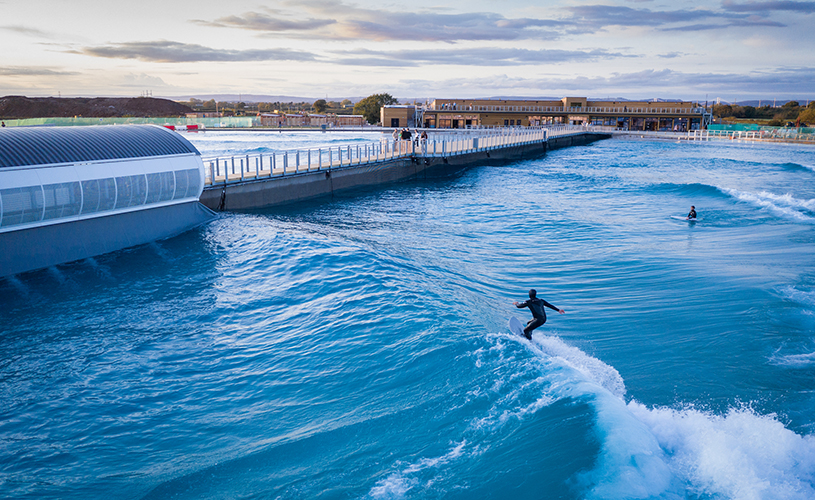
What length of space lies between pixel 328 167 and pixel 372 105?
117067 mm

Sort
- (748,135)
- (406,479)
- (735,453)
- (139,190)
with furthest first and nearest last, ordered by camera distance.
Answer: (748,135) < (139,190) < (735,453) < (406,479)

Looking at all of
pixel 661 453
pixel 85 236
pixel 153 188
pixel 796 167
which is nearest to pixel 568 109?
pixel 796 167

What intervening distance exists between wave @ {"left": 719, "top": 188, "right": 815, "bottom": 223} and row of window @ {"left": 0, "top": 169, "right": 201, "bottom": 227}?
2584cm

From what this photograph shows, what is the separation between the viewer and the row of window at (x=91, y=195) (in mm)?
14758

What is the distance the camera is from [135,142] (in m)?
19.3

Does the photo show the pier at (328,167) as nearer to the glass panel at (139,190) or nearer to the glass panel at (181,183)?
the glass panel at (181,183)

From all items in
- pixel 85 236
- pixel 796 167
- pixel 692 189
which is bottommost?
pixel 85 236

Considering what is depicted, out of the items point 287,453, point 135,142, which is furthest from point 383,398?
point 135,142

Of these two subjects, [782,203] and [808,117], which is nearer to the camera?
[782,203]

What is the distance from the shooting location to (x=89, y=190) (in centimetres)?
1659

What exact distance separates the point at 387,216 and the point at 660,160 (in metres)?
41.9

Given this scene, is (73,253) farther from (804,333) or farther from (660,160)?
(660,160)

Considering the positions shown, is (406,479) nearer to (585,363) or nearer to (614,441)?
(614,441)

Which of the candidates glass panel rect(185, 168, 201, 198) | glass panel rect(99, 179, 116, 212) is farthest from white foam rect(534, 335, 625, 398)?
glass panel rect(185, 168, 201, 198)
